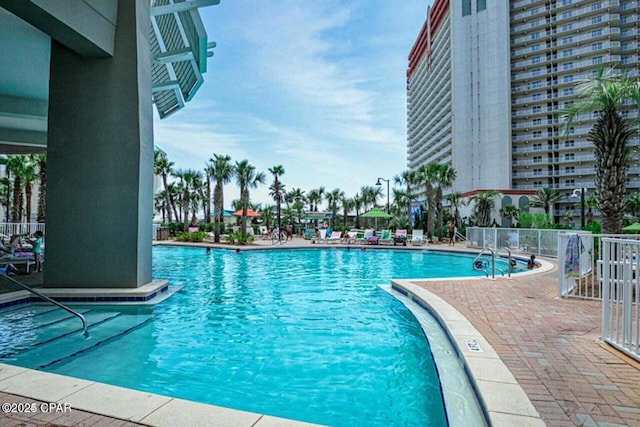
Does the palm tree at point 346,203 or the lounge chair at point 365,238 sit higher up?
the palm tree at point 346,203

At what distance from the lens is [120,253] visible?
23.2 ft

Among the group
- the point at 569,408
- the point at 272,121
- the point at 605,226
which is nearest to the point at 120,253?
the point at 569,408

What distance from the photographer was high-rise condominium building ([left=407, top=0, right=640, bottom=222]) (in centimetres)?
4819

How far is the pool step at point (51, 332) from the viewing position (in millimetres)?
4441

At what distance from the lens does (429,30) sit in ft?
217

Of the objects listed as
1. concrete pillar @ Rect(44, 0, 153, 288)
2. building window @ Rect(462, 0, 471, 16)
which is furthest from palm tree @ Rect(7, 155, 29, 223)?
building window @ Rect(462, 0, 471, 16)

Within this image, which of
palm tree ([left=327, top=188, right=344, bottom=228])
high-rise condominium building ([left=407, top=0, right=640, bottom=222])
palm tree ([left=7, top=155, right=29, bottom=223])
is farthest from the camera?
high-rise condominium building ([left=407, top=0, right=640, bottom=222])

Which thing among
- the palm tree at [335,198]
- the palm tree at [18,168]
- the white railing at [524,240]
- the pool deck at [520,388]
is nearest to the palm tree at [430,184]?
the white railing at [524,240]

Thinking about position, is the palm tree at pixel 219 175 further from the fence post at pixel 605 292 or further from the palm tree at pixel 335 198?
the palm tree at pixel 335 198

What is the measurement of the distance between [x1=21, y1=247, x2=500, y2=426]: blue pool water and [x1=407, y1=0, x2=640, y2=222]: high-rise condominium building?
158 feet

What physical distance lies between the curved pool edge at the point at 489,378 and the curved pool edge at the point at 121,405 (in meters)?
1.29

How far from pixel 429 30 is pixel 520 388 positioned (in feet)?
243

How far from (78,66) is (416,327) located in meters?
7.81

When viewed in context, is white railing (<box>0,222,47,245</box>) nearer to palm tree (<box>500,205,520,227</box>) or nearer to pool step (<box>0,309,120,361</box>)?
pool step (<box>0,309,120,361</box>)
